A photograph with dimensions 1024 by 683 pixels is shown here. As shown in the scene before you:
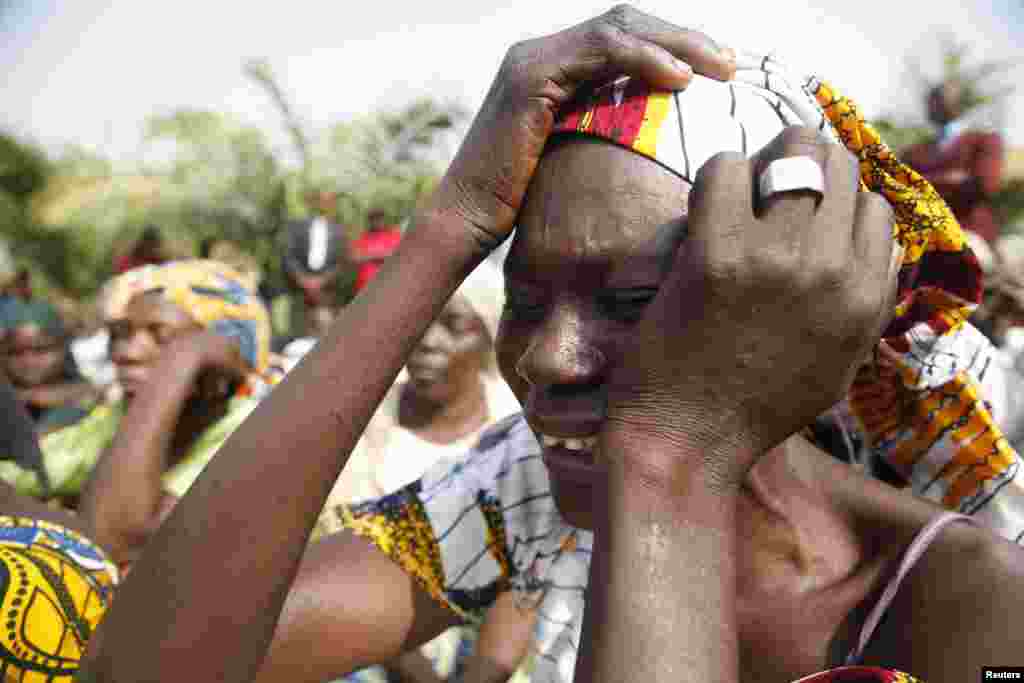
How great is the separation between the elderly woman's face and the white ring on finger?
228mm

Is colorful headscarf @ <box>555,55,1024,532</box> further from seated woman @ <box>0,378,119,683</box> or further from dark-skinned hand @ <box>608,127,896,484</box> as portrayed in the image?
seated woman @ <box>0,378,119,683</box>

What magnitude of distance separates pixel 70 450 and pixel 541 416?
3.09 metres

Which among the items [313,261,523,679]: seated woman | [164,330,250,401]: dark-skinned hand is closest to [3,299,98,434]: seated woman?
[164,330,250,401]: dark-skinned hand

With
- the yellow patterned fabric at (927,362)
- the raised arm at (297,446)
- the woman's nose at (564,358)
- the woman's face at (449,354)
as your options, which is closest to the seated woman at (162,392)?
the woman's face at (449,354)

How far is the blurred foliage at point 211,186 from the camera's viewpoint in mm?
14484

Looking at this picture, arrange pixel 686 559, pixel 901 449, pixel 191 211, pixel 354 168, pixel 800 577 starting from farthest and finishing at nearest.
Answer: pixel 191 211, pixel 354 168, pixel 901 449, pixel 800 577, pixel 686 559

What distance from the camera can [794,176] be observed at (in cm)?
107

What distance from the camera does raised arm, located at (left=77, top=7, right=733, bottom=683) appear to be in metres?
1.33

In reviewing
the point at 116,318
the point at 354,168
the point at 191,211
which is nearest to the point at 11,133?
the point at 191,211

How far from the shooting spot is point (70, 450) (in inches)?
148

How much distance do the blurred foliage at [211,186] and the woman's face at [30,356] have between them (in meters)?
5.49

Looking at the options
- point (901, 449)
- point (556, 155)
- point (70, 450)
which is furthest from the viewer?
point (70, 450)

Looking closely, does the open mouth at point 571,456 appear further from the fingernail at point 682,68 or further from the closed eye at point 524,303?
the fingernail at point 682,68

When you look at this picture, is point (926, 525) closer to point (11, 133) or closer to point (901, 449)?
point (901, 449)
